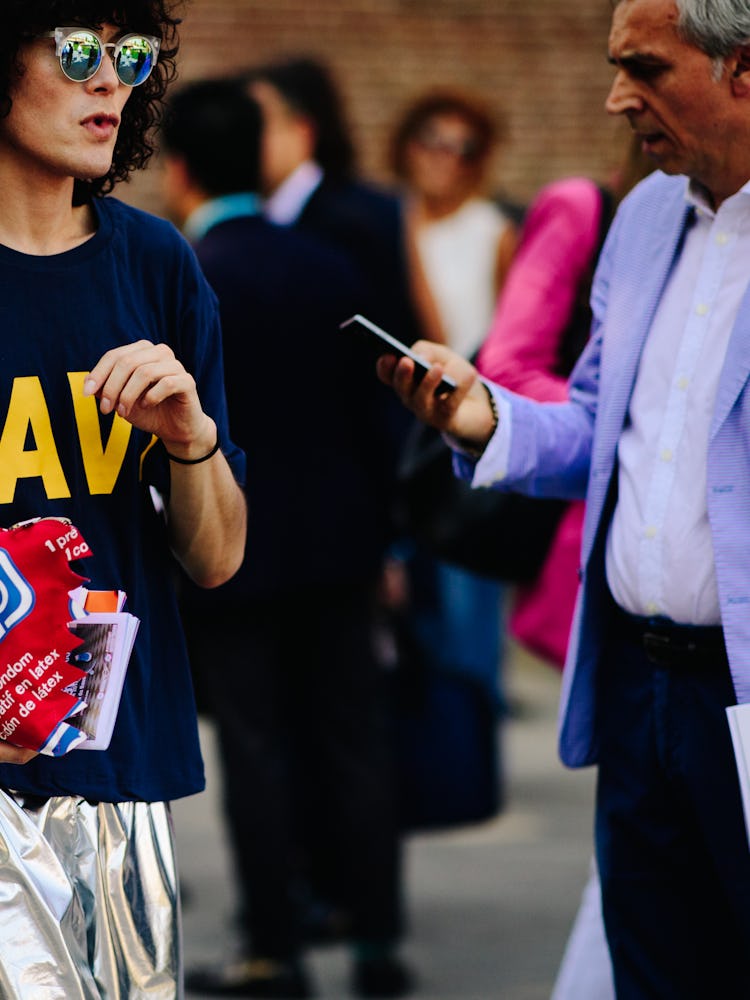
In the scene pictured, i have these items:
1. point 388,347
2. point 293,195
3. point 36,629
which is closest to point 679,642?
point 388,347

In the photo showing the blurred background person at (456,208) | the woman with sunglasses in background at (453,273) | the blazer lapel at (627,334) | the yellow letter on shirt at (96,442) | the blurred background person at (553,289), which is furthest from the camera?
the blurred background person at (456,208)

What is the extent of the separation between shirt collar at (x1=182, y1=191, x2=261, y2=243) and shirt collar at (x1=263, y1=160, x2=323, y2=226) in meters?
0.70

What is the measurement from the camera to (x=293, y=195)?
538cm

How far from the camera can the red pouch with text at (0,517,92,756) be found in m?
2.12

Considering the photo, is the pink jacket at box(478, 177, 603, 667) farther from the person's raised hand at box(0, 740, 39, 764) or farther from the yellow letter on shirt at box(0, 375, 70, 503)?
the person's raised hand at box(0, 740, 39, 764)

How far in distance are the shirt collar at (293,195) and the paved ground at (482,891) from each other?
6.71ft

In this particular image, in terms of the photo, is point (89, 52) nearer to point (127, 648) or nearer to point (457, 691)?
point (127, 648)

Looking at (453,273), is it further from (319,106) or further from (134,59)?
(134,59)

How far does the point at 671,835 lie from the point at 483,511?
3.56 feet

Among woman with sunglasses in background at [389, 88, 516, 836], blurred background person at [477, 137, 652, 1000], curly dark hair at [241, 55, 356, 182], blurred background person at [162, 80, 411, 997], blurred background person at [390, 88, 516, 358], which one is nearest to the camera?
blurred background person at [477, 137, 652, 1000]

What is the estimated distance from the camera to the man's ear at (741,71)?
2.53m

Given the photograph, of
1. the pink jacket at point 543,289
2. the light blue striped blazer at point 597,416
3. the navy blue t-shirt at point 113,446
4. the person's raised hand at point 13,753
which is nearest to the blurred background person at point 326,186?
the pink jacket at point 543,289

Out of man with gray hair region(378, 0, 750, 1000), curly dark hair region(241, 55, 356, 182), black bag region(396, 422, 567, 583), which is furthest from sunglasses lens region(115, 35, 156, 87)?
curly dark hair region(241, 55, 356, 182)

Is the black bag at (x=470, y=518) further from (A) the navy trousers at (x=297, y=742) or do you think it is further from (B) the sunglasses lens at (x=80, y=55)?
(B) the sunglasses lens at (x=80, y=55)
